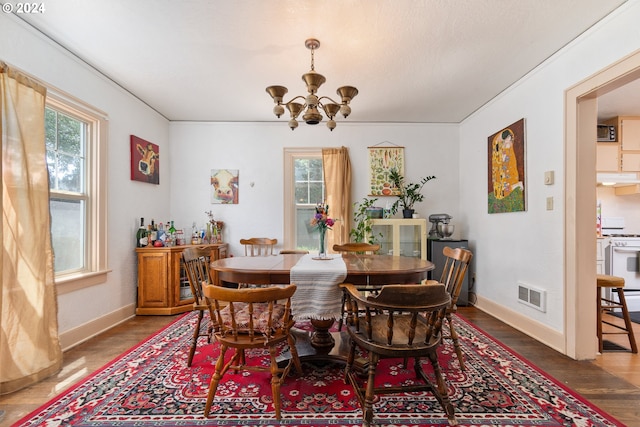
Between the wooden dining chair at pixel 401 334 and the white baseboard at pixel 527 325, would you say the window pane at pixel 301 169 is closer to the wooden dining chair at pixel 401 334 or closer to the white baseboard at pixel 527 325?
the wooden dining chair at pixel 401 334

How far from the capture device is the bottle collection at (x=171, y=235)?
3623mm

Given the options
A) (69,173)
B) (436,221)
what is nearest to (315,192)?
(436,221)

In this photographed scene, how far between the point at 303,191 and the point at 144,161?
2209 mm

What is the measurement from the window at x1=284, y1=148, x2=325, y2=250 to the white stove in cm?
393

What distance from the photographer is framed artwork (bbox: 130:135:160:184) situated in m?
3.56

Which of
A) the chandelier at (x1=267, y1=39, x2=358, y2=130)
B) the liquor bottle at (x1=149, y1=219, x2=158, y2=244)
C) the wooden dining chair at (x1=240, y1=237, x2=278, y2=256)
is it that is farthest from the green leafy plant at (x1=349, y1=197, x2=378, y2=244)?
the liquor bottle at (x1=149, y1=219, x2=158, y2=244)

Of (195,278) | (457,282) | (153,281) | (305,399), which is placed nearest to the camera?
(305,399)

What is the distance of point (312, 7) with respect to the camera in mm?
2000

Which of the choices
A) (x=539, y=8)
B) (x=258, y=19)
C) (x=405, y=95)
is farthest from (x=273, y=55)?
(x=539, y=8)

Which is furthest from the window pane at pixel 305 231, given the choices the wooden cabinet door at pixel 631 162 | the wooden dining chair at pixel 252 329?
the wooden cabinet door at pixel 631 162

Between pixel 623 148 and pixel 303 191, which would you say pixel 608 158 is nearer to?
pixel 623 148

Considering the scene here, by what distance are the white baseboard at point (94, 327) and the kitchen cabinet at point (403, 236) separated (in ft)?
10.8

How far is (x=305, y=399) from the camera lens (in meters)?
1.83

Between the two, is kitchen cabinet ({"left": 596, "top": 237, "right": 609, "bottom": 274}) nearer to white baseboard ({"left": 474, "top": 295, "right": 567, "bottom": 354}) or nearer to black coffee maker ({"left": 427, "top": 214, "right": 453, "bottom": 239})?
white baseboard ({"left": 474, "top": 295, "right": 567, "bottom": 354})
